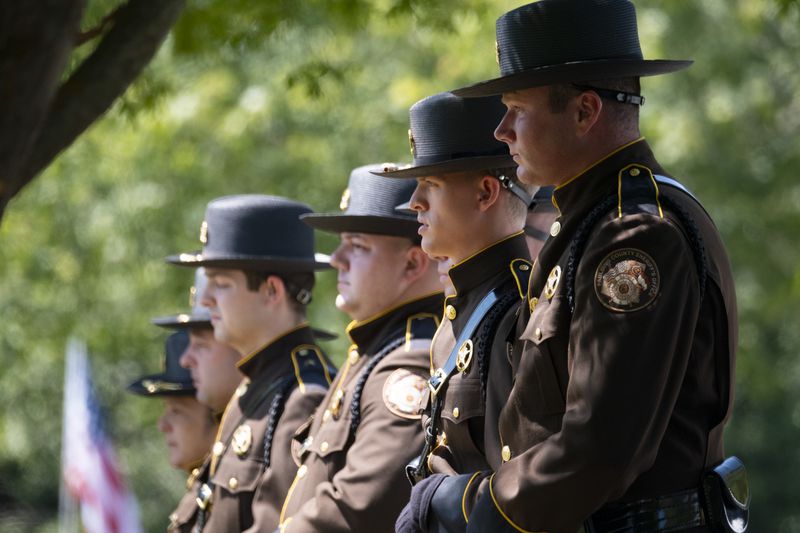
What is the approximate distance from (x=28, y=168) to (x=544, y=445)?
2258 millimetres

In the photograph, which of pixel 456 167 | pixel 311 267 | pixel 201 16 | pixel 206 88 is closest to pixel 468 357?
pixel 456 167

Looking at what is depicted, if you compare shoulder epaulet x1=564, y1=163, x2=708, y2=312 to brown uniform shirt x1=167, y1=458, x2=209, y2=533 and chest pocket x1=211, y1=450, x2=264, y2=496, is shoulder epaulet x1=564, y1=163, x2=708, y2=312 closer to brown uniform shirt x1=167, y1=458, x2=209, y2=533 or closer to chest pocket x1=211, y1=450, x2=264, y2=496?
chest pocket x1=211, y1=450, x2=264, y2=496

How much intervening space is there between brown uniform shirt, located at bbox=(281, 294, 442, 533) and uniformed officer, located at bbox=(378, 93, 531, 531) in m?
0.51

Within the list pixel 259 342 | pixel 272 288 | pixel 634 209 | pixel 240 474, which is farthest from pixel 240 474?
pixel 634 209

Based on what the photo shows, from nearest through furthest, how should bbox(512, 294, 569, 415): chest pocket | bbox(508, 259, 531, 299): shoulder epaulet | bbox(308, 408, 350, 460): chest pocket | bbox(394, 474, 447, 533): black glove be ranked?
bbox(512, 294, 569, 415): chest pocket, bbox(394, 474, 447, 533): black glove, bbox(508, 259, 531, 299): shoulder epaulet, bbox(308, 408, 350, 460): chest pocket

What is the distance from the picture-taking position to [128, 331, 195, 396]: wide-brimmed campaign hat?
7.90 m

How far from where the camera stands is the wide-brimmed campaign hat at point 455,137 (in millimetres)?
4453

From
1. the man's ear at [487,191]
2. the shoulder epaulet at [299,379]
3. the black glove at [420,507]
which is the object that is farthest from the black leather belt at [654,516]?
the shoulder epaulet at [299,379]

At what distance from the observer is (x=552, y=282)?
11.6 feet

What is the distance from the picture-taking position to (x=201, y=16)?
7.61 meters

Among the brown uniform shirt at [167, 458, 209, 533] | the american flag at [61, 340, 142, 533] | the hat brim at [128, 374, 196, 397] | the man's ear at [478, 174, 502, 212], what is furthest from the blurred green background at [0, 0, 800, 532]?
the man's ear at [478, 174, 502, 212]

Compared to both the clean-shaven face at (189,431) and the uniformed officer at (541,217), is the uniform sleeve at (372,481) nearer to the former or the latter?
the uniformed officer at (541,217)

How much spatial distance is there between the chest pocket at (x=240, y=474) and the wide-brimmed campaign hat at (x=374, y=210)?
1101mm

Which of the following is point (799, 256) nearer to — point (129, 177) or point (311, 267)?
point (129, 177)
